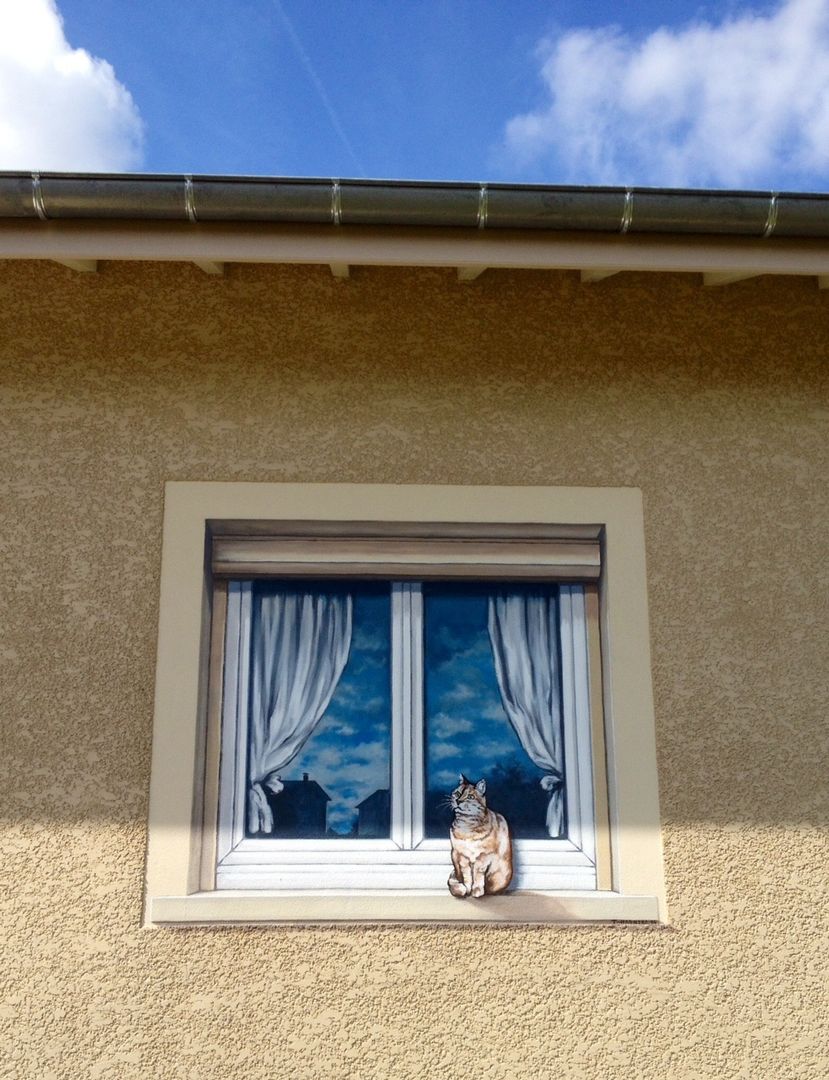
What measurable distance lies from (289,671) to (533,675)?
49.5 inches

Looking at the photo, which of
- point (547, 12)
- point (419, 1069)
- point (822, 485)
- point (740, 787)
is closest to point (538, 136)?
point (547, 12)

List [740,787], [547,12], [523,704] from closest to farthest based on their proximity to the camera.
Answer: [740,787] < [523,704] < [547,12]

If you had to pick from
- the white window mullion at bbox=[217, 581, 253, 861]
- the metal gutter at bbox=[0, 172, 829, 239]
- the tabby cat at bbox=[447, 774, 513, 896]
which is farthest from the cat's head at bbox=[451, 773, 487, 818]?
the metal gutter at bbox=[0, 172, 829, 239]

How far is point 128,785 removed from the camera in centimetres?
453

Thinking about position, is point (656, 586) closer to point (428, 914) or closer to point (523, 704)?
point (523, 704)

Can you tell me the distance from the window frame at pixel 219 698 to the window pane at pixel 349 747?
1.04 ft

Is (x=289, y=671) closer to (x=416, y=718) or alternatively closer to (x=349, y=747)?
(x=349, y=747)

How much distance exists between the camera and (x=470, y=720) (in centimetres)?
497

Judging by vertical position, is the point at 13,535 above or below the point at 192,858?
above

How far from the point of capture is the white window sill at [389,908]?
4426mm

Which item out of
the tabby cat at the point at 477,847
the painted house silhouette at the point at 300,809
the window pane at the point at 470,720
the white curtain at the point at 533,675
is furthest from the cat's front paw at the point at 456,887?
the painted house silhouette at the point at 300,809

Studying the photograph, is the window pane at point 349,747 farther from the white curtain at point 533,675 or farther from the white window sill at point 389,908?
the white curtain at point 533,675

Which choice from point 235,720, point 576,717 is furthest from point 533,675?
point 235,720

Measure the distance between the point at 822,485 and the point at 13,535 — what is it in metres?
4.10
